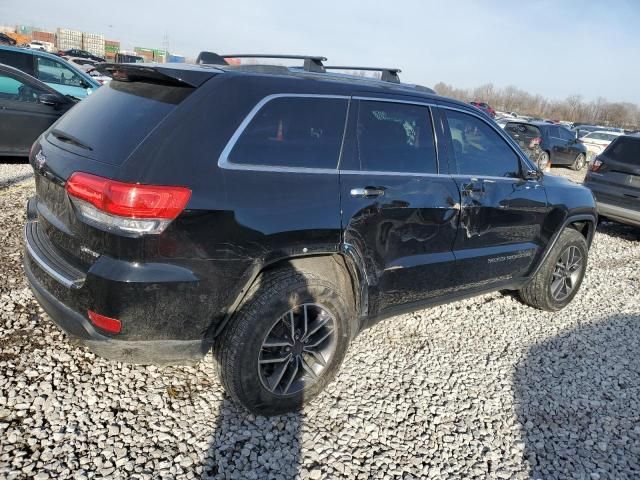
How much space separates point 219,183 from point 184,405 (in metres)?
1.33

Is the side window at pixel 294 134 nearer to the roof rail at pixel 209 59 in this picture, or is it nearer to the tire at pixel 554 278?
the roof rail at pixel 209 59

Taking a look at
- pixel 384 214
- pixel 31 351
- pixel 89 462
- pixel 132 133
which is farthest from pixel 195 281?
pixel 31 351

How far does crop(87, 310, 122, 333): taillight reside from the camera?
7.07 feet

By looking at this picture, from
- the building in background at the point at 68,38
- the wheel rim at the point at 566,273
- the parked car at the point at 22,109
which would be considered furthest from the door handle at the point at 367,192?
the building in background at the point at 68,38

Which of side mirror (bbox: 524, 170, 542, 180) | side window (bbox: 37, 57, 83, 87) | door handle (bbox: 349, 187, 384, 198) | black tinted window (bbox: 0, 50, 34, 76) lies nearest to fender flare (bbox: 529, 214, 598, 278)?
side mirror (bbox: 524, 170, 542, 180)

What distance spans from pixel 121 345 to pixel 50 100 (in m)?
6.36

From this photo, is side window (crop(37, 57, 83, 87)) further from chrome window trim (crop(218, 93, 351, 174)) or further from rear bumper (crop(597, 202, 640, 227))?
rear bumper (crop(597, 202, 640, 227))

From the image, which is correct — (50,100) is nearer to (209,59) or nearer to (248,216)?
(209,59)

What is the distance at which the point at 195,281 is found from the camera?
2199 mm

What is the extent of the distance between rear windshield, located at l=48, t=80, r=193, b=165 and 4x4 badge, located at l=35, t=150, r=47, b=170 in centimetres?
11

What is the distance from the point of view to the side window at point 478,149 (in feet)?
11.0

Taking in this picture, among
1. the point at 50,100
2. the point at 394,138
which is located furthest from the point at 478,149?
the point at 50,100

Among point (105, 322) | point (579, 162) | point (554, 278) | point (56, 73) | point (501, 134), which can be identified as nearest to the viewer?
point (105, 322)

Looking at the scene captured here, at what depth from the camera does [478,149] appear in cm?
357
